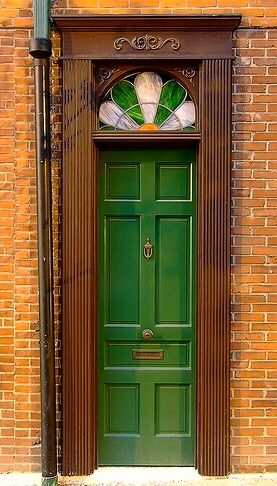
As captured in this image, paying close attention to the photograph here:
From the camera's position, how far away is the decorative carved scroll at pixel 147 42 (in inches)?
180

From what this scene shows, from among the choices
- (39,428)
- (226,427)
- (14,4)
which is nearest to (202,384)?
(226,427)

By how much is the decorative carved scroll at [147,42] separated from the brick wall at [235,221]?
24 cm

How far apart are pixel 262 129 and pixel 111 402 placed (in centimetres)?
267

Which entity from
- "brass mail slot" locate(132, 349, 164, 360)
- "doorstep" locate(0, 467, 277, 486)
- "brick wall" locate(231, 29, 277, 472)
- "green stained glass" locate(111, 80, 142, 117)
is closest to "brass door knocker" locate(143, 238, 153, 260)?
"brick wall" locate(231, 29, 277, 472)

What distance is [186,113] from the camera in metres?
4.73

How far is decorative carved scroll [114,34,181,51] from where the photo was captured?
15.0 ft

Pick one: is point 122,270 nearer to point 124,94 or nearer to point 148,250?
point 148,250

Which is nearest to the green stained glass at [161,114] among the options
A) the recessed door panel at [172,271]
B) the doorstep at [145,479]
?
the recessed door panel at [172,271]

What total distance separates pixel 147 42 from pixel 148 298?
84.4 inches

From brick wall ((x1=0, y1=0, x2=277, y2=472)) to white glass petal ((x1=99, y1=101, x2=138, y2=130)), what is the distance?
38 centimetres

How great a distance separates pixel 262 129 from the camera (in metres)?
4.65

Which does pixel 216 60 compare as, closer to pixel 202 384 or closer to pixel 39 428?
pixel 202 384

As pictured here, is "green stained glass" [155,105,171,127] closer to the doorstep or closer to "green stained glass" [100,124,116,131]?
"green stained glass" [100,124,116,131]

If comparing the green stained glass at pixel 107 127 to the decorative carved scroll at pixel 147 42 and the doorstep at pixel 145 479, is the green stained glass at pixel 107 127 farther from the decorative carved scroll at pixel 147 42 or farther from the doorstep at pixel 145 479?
the doorstep at pixel 145 479
